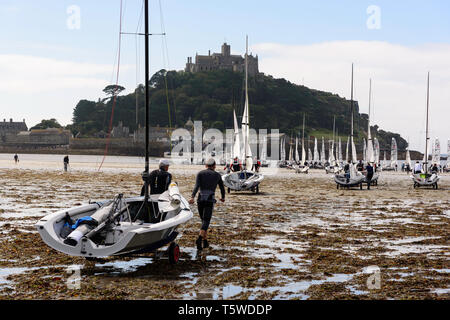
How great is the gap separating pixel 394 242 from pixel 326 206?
8.48m

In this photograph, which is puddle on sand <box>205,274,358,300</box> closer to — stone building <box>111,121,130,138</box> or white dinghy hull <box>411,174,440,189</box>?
white dinghy hull <box>411,174,440,189</box>

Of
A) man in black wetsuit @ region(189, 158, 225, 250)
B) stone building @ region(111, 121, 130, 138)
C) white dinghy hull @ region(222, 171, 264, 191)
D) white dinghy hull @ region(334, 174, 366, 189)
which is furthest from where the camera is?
stone building @ region(111, 121, 130, 138)

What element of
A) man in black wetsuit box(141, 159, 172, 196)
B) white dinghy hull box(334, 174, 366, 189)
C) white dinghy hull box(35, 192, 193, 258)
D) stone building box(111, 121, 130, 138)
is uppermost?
stone building box(111, 121, 130, 138)

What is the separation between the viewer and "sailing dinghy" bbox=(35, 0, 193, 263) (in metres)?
8.20

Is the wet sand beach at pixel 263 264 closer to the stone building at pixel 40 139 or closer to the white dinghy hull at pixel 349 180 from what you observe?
the white dinghy hull at pixel 349 180

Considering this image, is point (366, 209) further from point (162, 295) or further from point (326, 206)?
point (162, 295)

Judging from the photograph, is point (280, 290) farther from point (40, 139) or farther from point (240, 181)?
point (40, 139)

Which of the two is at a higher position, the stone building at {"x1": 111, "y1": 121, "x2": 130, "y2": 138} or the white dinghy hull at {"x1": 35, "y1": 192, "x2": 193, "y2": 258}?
the stone building at {"x1": 111, "y1": 121, "x2": 130, "y2": 138}

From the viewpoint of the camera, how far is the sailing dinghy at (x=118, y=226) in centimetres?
820

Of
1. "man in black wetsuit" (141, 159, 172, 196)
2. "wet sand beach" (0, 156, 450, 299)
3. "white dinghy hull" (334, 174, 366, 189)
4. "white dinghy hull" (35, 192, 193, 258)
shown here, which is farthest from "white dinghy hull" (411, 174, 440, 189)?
"white dinghy hull" (35, 192, 193, 258)

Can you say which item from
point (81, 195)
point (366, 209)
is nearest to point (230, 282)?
point (366, 209)

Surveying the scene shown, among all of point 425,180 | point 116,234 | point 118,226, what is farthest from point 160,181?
point 425,180

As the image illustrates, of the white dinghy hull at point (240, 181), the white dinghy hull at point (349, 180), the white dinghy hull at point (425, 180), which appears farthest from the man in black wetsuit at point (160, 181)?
the white dinghy hull at point (425, 180)

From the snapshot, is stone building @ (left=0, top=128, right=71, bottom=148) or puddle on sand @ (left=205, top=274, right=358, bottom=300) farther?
stone building @ (left=0, top=128, right=71, bottom=148)
